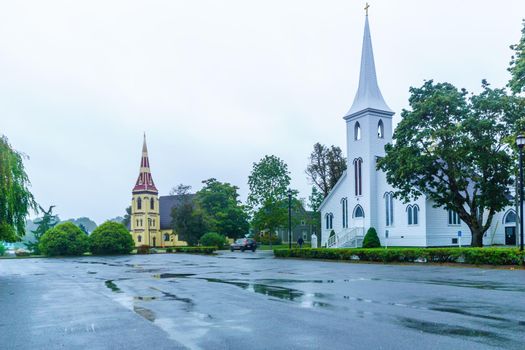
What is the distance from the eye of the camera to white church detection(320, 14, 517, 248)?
39375 millimetres

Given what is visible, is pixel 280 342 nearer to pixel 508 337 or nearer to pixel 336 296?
pixel 508 337

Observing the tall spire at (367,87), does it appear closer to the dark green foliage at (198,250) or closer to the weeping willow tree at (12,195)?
the dark green foliage at (198,250)

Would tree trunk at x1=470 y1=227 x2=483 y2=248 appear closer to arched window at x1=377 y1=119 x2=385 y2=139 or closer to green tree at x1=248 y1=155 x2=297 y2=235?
arched window at x1=377 y1=119 x2=385 y2=139

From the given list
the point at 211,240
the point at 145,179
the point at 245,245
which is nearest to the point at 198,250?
the point at 245,245

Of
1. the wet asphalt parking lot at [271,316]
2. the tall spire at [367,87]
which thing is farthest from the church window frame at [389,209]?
the wet asphalt parking lot at [271,316]

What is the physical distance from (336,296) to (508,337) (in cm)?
502

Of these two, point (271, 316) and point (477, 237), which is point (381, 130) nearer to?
point (477, 237)

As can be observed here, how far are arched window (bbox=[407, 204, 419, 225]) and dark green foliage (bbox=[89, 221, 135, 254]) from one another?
1124 inches

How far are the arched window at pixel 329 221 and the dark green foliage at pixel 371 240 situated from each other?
24.7 feet

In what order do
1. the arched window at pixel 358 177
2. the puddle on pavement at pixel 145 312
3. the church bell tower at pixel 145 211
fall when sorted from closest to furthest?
1. the puddle on pavement at pixel 145 312
2. the arched window at pixel 358 177
3. the church bell tower at pixel 145 211

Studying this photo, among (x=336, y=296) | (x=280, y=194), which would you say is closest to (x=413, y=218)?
(x=280, y=194)

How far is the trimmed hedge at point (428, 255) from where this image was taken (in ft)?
63.7

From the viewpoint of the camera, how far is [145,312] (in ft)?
30.5

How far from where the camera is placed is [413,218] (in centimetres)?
3956
